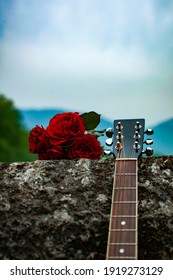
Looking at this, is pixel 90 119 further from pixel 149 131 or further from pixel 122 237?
pixel 122 237

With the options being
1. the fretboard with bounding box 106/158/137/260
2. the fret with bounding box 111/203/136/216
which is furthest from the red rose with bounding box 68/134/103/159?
the fret with bounding box 111/203/136/216

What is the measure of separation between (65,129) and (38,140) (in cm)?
7

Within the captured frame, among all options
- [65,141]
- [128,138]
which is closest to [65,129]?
[65,141]

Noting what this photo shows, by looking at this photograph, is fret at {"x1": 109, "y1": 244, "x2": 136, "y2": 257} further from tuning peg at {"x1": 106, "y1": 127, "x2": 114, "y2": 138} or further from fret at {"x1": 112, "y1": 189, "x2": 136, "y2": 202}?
tuning peg at {"x1": 106, "y1": 127, "x2": 114, "y2": 138}

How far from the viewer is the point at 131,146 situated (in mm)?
1255

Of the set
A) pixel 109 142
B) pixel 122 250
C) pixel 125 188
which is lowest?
pixel 122 250

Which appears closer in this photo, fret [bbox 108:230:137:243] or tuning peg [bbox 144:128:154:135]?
fret [bbox 108:230:137:243]

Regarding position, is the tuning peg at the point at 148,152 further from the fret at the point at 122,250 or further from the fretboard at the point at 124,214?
the fret at the point at 122,250

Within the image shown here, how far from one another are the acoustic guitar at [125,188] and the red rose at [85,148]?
0.16ft

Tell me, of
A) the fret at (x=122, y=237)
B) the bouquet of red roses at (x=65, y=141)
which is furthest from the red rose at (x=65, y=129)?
the fret at (x=122, y=237)

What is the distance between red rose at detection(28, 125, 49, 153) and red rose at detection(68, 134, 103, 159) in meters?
0.06

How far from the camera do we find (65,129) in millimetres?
1284

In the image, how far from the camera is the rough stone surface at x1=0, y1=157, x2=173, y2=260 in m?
1.01

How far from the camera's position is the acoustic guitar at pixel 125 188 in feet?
3.12
